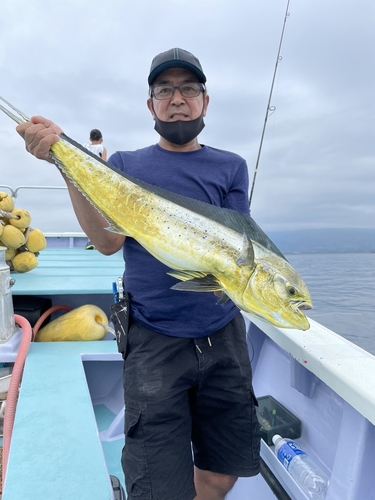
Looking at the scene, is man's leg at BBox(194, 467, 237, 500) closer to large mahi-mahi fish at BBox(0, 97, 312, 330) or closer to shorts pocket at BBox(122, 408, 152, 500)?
shorts pocket at BBox(122, 408, 152, 500)

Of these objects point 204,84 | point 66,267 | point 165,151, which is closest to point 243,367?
point 165,151

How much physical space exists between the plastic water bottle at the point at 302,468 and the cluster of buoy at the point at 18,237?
118 inches

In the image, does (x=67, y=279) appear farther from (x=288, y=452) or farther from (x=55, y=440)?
(x=288, y=452)

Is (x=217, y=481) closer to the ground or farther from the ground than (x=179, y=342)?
closer to the ground

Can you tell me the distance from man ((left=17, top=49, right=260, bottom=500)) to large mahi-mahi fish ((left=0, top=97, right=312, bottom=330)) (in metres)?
0.13

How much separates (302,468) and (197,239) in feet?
4.74

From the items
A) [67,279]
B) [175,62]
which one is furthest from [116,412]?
[175,62]

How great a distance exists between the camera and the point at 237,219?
1518mm

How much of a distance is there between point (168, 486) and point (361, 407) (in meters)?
0.88

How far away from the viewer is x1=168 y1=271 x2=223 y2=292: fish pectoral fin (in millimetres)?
1372

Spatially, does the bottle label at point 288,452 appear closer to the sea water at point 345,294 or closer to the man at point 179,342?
the man at point 179,342

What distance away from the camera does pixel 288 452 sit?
82.0 inches

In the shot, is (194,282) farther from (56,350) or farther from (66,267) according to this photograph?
(66,267)

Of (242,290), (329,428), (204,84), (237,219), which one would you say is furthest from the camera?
(329,428)
